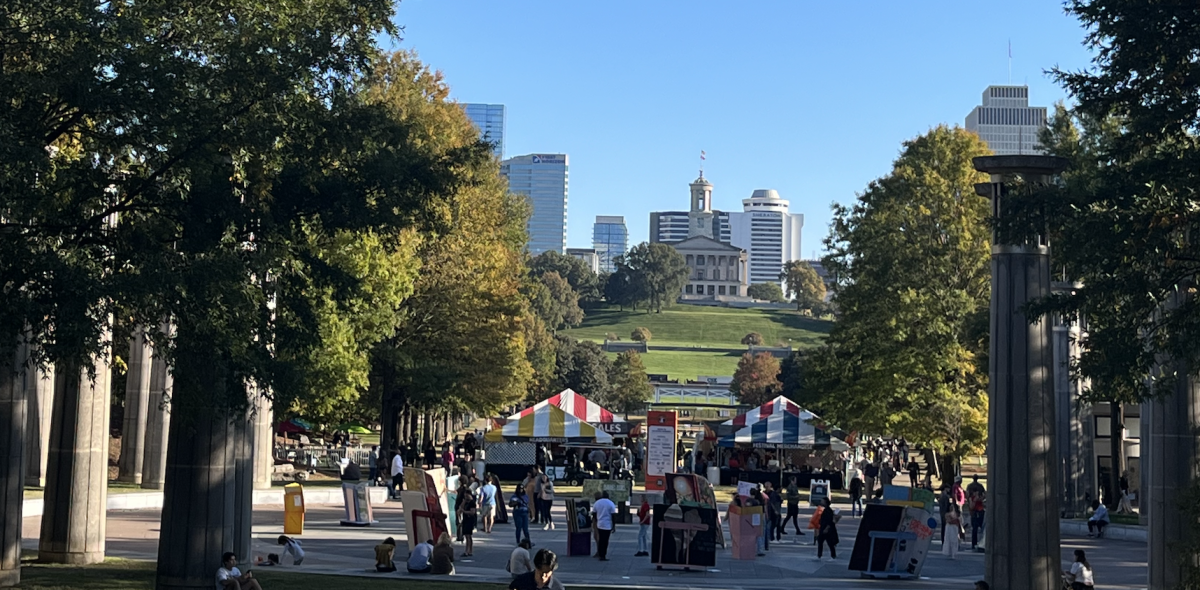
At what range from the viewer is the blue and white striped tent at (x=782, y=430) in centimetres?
4497

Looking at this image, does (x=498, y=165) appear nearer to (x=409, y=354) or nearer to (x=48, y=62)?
(x=409, y=354)

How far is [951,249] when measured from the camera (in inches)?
1802

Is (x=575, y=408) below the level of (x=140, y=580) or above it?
above

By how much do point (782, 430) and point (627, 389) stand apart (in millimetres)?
77498

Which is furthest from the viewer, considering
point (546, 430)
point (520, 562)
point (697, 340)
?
point (697, 340)

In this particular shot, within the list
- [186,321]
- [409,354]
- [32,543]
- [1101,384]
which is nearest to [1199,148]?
[1101,384]

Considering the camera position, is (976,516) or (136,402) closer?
(976,516)

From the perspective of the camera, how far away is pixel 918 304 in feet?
145

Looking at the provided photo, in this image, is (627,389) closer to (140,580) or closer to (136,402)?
(136,402)

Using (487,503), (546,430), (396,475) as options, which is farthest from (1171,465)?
(546,430)

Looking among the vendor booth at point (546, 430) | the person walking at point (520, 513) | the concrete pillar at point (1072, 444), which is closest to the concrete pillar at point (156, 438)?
the vendor booth at point (546, 430)

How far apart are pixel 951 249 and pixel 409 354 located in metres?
18.7

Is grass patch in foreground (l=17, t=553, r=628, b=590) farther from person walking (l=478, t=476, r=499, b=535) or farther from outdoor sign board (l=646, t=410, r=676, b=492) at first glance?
outdoor sign board (l=646, t=410, r=676, b=492)

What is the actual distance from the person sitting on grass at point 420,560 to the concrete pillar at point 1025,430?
8997 mm
